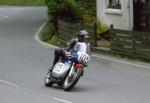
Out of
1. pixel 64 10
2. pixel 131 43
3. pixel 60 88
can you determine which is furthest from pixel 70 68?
pixel 64 10

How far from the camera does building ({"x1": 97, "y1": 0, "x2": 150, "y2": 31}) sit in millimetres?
29469

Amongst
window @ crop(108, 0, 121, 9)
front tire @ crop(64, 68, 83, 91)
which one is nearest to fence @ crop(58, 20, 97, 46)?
A: window @ crop(108, 0, 121, 9)

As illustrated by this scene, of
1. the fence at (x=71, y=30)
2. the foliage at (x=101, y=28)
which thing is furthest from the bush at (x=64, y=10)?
the foliage at (x=101, y=28)

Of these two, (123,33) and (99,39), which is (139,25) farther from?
(123,33)

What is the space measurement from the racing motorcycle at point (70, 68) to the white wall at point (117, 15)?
1298 cm

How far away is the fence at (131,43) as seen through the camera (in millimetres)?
23344

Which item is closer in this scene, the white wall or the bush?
the white wall

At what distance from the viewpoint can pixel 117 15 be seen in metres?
31.2

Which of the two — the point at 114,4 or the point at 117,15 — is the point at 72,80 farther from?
the point at 114,4

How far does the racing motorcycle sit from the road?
0.26 metres

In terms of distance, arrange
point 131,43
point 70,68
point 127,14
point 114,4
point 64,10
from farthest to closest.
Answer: point 64,10 < point 114,4 < point 127,14 < point 131,43 < point 70,68

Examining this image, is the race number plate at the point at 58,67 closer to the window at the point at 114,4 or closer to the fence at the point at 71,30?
the fence at the point at 71,30

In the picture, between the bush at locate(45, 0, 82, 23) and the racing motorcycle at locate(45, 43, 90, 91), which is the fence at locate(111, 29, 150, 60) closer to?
the racing motorcycle at locate(45, 43, 90, 91)

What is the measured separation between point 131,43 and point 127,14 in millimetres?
6230
